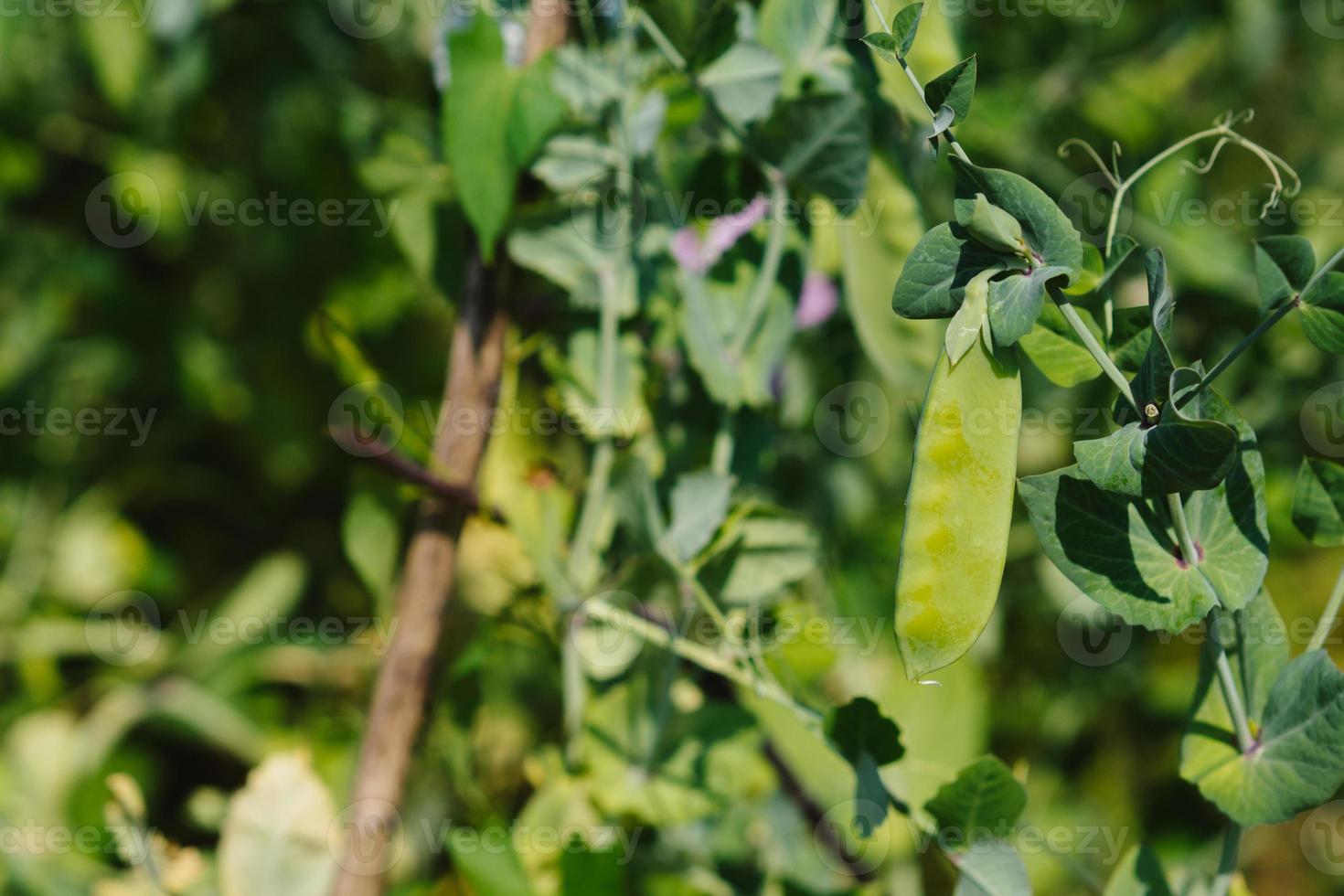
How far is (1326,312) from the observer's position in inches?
11.7

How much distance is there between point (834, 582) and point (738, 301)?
0.23 meters

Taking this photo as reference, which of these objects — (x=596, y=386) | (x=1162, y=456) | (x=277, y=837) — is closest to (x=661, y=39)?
(x=596, y=386)

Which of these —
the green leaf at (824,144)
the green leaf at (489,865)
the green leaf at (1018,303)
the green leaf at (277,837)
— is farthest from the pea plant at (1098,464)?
the green leaf at (277,837)

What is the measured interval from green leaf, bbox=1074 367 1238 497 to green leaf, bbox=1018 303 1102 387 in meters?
0.03

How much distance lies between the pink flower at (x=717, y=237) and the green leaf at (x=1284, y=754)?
26cm

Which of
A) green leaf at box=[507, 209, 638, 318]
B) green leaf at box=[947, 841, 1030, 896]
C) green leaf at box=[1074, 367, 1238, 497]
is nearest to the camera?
green leaf at box=[1074, 367, 1238, 497]

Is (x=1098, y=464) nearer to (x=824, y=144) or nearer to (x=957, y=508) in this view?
(x=957, y=508)

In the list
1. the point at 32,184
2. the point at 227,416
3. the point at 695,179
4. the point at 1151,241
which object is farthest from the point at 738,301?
the point at 32,184

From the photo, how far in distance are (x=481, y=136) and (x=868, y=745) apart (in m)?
0.28

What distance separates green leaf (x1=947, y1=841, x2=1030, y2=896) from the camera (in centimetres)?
36

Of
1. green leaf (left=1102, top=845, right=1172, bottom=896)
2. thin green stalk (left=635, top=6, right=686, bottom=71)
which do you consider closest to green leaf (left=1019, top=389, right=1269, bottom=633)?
green leaf (left=1102, top=845, right=1172, bottom=896)

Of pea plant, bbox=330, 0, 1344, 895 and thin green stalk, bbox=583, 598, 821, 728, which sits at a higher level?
pea plant, bbox=330, 0, 1344, 895

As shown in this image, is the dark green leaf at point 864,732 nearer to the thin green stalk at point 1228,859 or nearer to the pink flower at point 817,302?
the thin green stalk at point 1228,859

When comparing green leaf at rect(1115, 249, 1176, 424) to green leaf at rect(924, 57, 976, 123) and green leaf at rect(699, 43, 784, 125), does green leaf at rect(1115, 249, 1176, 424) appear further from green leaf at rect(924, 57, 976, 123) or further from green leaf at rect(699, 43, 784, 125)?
green leaf at rect(699, 43, 784, 125)
